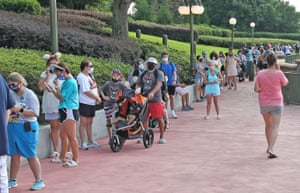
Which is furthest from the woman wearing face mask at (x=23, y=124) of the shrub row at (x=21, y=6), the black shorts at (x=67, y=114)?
the shrub row at (x=21, y=6)

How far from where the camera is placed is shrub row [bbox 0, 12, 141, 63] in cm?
1456

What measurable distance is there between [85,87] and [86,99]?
0.29 m

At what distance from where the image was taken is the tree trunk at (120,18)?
19766 millimetres

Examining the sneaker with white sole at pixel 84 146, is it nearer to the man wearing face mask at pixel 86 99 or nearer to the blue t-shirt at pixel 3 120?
the man wearing face mask at pixel 86 99

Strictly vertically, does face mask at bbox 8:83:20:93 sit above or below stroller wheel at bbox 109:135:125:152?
above

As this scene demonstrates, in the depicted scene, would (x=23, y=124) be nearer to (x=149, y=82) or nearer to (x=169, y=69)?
(x=149, y=82)

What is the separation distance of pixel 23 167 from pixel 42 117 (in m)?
1.34

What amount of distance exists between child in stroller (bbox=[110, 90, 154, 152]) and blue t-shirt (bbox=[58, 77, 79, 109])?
70.4 inches

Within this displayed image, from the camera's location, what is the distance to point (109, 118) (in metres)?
10.9

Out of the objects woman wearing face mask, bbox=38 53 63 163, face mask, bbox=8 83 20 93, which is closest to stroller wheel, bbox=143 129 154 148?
woman wearing face mask, bbox=38 53 63 163

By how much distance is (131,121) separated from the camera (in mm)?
10414

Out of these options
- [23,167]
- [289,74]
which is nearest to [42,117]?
[23,167]

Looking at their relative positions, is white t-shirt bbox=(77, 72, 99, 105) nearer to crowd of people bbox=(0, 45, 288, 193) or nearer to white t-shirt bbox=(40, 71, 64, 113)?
crowd of people bbox=(0, 45, 288, 193)

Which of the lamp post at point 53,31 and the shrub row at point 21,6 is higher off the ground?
the shrub row at point 21,6
